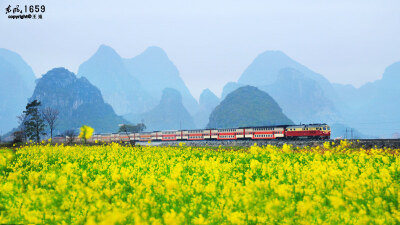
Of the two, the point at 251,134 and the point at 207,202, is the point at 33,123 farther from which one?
the point at 207,202

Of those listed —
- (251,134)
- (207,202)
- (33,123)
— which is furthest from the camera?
(33,123)

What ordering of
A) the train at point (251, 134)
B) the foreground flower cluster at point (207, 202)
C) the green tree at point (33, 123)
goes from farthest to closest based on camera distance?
the green tree at point (33, 123), the train at point (251, 134), the foreground flower cluster at point (207, 202)

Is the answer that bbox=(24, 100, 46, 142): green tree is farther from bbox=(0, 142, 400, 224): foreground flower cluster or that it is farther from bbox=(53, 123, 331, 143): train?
bbox=(0, 142, 400, 224): foreground flower cluster

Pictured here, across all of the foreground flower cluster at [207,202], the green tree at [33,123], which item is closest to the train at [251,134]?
the green tree at [33,123]

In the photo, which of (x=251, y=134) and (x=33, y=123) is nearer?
(x=251, y=134)

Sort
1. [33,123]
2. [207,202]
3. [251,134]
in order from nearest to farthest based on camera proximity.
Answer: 1. [207,202]
2. [251,134]
3. [33,123]

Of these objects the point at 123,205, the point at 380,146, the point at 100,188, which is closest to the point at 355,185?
the point at 123,205

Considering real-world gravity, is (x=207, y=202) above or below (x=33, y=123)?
below

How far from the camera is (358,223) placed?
5199mm

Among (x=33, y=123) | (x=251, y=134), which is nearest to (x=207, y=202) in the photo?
(x=251, y=134)

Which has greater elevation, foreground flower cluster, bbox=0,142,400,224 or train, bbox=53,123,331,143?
train, bbox=53,123,331,143

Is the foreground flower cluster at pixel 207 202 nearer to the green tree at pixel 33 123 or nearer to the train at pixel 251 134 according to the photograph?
the train at pixel 251 134

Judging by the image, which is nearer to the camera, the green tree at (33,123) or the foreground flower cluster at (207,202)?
the foreground flower cluster at (207,202)

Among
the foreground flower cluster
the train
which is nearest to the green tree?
the train
